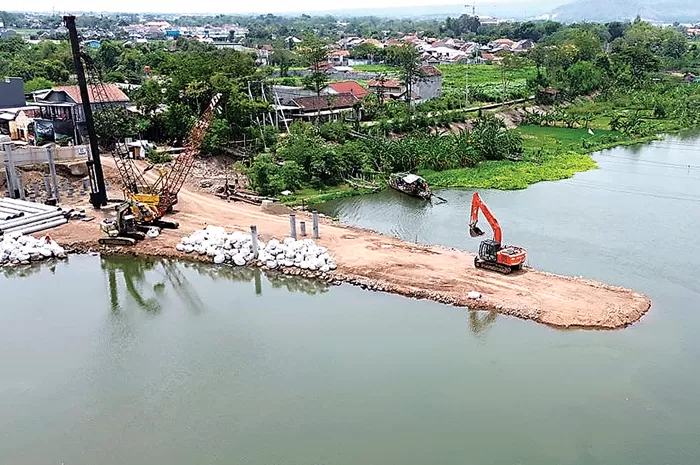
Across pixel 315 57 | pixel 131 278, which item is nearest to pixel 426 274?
pixel 131 278

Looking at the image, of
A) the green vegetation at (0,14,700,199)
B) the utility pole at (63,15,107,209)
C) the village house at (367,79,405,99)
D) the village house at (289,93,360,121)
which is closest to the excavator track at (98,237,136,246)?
the utility pole at (63,15,107,209)

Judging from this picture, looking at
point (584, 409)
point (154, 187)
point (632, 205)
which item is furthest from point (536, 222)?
point (154, 187)

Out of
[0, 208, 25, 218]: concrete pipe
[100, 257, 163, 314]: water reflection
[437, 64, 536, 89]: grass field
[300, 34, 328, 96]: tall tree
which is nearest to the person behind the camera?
[100, 257, 163, 314]: water reflection

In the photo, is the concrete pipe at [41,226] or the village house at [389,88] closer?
the concrete pipe at [41,226]

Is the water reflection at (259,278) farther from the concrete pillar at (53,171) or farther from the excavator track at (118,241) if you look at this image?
the concrete pillar at (53,171)

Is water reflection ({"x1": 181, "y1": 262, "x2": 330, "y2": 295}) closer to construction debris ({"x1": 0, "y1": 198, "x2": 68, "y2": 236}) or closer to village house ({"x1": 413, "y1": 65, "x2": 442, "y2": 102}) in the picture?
construction debris ({"x1": 0, "y1": 198, "x2": 68, "y2": 236})

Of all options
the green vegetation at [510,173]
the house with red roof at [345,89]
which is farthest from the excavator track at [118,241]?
the house with red roof at [345,89]
